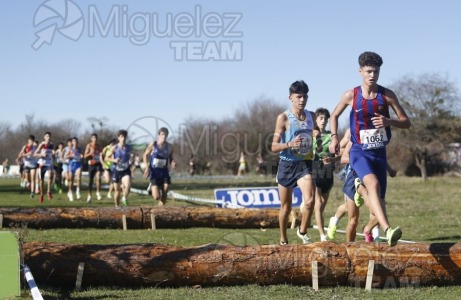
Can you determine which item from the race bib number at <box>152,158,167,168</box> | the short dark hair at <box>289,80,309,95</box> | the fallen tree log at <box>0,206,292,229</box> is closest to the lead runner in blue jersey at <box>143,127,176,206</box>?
the race bib number at <box>152,158,167,168</box>

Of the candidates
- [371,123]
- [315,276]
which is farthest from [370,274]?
[371,123]

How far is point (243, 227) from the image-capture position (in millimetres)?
14719

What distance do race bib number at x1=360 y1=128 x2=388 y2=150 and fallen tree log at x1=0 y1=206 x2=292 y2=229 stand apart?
22.1 feet

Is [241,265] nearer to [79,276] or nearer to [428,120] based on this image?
[79,276]

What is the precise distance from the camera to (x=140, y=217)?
14016 millimetres

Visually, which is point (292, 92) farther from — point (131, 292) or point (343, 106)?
point (131, 292)

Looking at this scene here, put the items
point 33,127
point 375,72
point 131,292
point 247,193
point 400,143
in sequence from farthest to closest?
point 33,127, point 400,143, point 247,193, point 375,72, point 131,292

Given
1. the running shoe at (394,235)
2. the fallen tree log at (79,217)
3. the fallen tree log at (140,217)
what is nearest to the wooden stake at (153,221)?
the fallen tree log at (140,217)

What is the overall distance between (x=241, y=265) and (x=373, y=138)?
2089mm

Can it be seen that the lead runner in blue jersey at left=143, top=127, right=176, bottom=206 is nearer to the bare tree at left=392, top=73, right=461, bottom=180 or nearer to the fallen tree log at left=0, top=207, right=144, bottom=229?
the fallen tree log at left=0, top=207, right=144, bottom=229

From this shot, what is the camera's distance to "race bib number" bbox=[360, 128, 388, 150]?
8008 millimetres

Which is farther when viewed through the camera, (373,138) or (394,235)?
(373,138)

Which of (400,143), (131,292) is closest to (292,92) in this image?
(131,292)

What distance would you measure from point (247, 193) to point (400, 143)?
4102 centimetres
